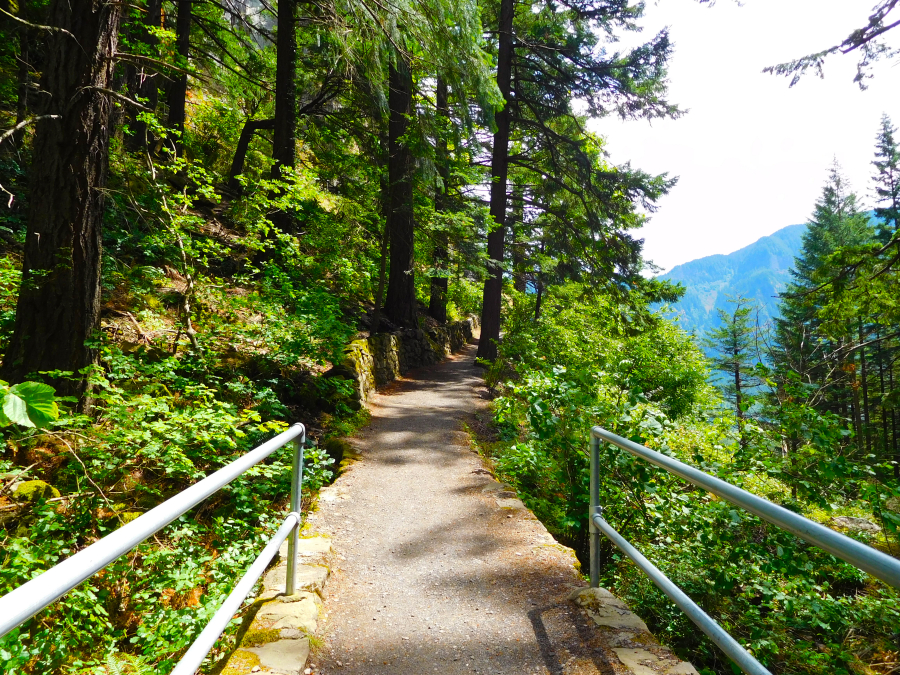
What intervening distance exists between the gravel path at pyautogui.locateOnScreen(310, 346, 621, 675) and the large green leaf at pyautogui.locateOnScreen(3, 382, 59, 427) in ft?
5.90

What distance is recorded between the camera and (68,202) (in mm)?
4551

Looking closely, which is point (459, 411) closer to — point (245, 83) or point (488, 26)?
point (245, 83)

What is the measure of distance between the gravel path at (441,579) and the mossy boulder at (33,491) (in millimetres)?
2019

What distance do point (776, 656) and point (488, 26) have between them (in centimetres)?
1690

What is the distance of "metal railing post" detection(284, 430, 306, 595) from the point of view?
266cm

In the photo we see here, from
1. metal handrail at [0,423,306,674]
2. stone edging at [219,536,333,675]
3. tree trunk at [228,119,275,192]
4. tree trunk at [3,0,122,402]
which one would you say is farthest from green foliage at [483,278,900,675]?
tree trunk at [228,119,275,192]

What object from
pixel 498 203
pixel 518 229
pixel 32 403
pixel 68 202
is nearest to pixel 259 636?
pixel 32 403

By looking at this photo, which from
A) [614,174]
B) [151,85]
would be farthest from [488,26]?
[151,85]

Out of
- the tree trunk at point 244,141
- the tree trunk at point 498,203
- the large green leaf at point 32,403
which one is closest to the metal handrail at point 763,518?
the large green leaf at point 32,403

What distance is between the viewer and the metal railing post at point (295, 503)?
105 inches

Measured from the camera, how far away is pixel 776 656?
3.61 metres

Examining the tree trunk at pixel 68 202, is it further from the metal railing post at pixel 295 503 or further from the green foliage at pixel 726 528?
the green foliage at pixel 726 528

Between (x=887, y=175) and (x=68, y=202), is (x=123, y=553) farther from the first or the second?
(x=887, y=175)

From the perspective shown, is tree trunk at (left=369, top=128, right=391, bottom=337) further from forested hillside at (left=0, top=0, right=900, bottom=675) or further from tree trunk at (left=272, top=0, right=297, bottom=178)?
tree trunk at (left=272, top=0, right=297, bottom=178)
